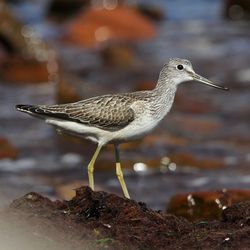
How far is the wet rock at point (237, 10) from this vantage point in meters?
23.6

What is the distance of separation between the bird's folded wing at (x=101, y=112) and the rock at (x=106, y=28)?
12591 millimetres

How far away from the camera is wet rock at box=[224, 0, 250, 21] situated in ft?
77.4

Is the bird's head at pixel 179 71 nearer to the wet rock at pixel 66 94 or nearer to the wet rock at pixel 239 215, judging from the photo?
the wet rock at pixel 239 215

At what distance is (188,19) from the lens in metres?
24.3

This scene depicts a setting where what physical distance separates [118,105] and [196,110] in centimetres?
744

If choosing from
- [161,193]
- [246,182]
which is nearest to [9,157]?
[161,193]

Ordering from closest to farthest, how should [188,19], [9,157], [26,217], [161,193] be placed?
[26,217]
[161,193]
[9,157]
[188,19]

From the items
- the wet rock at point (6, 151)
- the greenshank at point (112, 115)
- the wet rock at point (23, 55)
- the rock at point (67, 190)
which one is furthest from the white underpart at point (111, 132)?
the wet rock at point (23, 55)

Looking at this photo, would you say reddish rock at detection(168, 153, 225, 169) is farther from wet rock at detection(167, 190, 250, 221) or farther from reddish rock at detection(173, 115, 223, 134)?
wet rock at detection(167, 190, 250, 221)

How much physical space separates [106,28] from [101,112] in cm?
1317

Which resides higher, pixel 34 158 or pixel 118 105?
pixel 118 105

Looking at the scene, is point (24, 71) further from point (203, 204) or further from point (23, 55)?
point (203, 204)

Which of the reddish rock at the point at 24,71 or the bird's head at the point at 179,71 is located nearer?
the bird's head at the point at 179,71

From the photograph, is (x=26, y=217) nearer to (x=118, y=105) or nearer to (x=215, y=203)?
(x=118, y=105)
